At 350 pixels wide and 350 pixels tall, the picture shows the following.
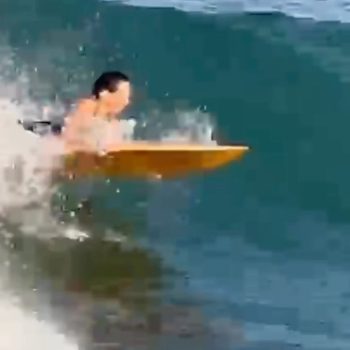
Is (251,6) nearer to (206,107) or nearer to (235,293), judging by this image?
(206,107)

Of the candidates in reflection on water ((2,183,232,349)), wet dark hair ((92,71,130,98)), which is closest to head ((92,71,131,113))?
wet dark hair ((92,71,130,98))

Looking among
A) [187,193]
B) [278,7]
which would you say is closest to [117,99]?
[187,193]

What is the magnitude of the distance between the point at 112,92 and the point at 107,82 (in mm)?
18

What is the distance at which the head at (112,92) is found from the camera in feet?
5.78

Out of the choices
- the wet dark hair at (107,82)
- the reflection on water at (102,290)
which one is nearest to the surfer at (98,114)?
the wet dark hair at (107,82)

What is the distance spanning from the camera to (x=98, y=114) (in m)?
1.76

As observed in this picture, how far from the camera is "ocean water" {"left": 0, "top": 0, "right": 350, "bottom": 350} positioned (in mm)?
1552

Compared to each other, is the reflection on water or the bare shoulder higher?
the bare shoulder

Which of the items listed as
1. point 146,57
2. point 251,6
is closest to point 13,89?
point 146,57

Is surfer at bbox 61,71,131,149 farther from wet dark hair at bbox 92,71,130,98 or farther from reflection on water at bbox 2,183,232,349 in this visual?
reflection on water at bbox 2,183,232,349

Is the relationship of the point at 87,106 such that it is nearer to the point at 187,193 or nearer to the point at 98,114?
the point at 98,114

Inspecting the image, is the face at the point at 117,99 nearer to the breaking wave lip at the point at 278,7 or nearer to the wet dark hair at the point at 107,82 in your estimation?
the wet dark hair at the point at 107,82

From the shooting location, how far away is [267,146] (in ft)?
5.92

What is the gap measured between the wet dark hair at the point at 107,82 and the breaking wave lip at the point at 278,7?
181 millimetres
